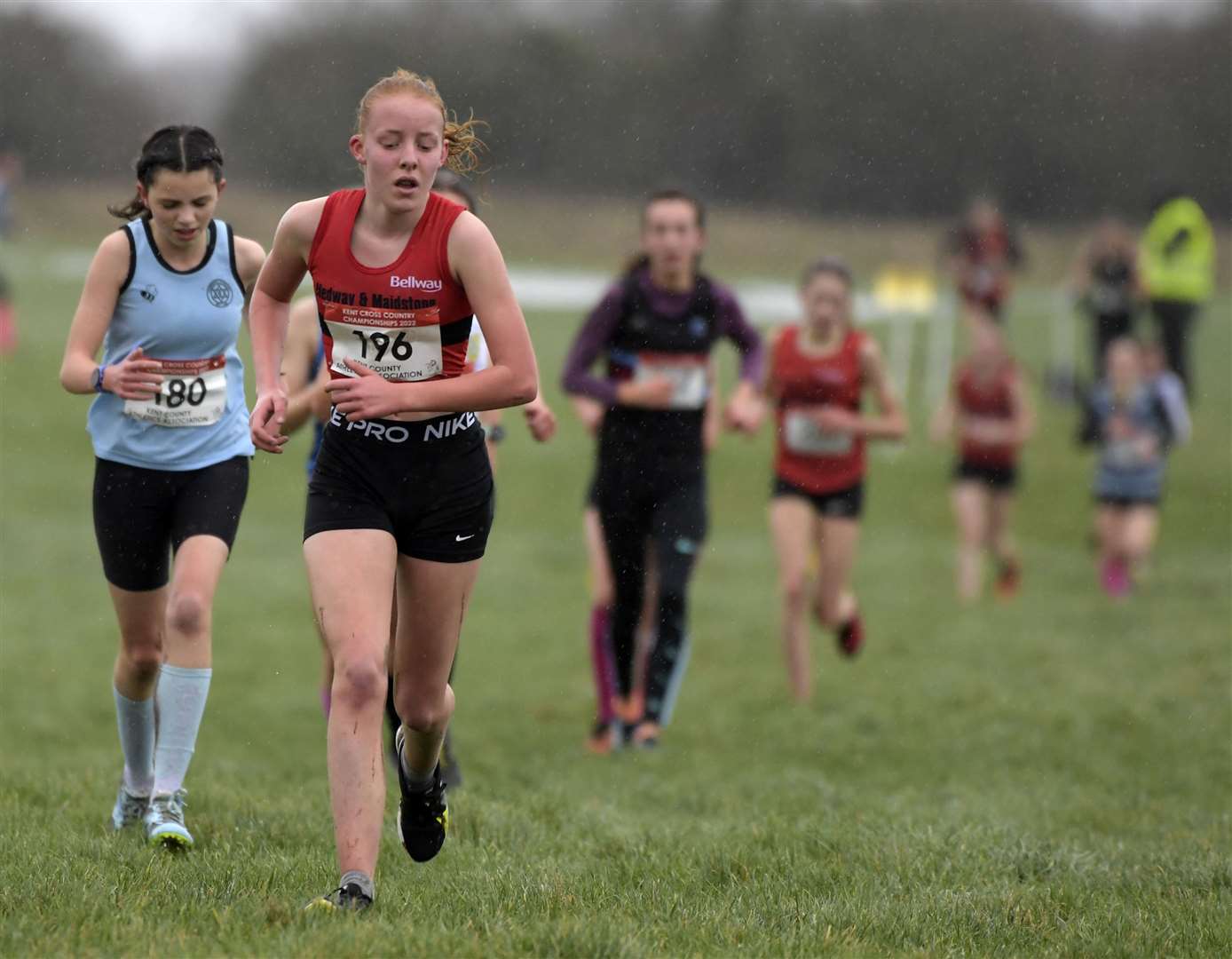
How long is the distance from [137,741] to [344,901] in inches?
72.2

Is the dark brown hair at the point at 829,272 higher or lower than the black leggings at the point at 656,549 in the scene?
higher

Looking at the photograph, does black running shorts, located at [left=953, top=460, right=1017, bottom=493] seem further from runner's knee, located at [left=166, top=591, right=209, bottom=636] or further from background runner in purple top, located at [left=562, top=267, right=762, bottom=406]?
runner's knee, located at [left=166, top=591, right=209, bottom=636]

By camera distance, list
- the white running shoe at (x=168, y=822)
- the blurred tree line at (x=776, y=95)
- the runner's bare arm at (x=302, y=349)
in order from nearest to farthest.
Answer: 1. the white running shoe at (x=168, y=822)
2. the runner's bare arm at (x=302, y=349)
3. the blurred tree line at (x=776, y=95)

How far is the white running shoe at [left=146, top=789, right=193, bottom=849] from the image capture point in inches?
213

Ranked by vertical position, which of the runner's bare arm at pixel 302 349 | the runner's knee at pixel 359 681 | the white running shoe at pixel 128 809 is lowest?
the white running shoe at pixel 128 809

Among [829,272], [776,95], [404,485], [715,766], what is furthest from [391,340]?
[776,95]

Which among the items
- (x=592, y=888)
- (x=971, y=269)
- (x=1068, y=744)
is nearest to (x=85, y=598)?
(x=1068, y=744)

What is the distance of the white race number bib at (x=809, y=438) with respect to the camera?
385 inches

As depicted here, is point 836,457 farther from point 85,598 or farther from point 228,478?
point 85,598

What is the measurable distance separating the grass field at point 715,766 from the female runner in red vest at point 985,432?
0.83m

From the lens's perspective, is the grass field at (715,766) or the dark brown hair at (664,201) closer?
the grass field at (715,766)

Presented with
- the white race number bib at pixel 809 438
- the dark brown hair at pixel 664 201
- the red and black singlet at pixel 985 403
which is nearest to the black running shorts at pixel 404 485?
the dark brown hair at pixel 664 201

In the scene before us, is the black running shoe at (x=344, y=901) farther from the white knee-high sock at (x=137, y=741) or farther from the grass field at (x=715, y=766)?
the white knee-high sock at (x=137, y=741)

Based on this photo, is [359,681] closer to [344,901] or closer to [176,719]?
[344,901]
